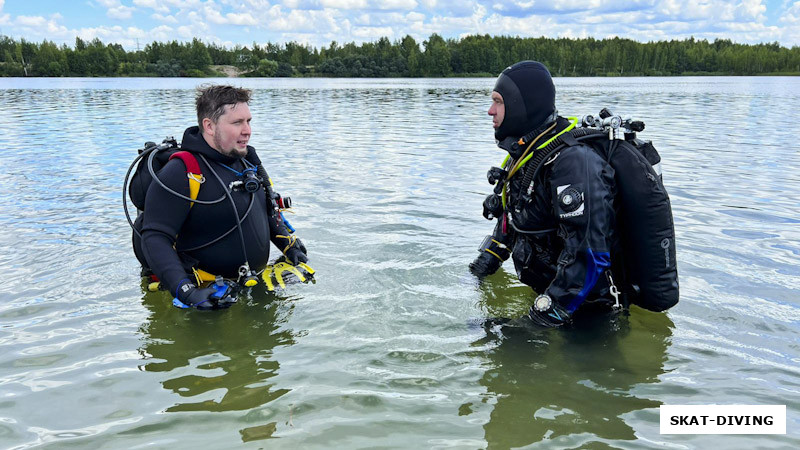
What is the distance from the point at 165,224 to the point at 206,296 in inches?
27.7

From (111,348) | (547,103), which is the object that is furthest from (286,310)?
(547,103)

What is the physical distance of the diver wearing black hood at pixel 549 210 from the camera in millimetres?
3924

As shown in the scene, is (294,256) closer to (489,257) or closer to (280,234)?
(280,234)

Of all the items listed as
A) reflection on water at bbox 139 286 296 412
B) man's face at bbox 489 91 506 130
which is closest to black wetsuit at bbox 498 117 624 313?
man's face at bbox 489 91 506 130

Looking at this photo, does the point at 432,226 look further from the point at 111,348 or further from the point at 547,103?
the point at 111,348

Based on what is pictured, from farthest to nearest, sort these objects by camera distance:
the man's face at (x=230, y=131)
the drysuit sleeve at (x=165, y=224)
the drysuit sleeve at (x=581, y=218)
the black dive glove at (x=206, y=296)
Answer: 1. the man's face at (x=230, y=131)
2. the drysuit sleeve at (x=165, y=224)
3. the black dive glove at (x=206, y=296)
4. the drysuit sleeve at (x=581, y=218)

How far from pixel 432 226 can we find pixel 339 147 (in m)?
8.60

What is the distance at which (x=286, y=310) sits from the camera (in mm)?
5293

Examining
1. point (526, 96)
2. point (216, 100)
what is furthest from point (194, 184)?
point (526, 96)

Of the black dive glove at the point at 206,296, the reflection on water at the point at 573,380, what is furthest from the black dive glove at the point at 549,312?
the black dive glove at the point at 206,296

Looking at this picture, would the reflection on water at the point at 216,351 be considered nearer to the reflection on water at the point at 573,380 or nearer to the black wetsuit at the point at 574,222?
the reflection on water at the point at 573,380

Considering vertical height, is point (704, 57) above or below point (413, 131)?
above

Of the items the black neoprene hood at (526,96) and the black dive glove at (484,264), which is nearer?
the black neoprene hood at (526,96)

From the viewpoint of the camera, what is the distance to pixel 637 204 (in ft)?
13.0
